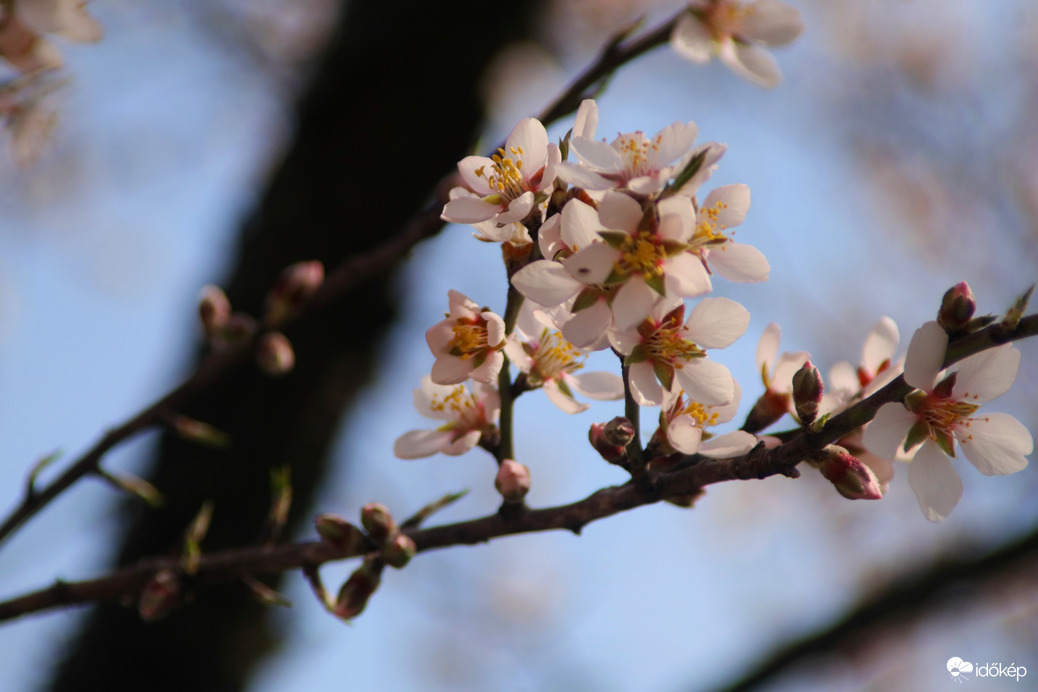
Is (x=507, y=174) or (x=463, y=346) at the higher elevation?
(x=507, y=174)

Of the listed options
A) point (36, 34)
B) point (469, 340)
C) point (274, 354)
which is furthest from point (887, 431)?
point (36, 34)

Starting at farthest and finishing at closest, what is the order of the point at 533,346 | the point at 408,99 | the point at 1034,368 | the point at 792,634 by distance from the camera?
the point at 1034,368, the point at 408,99, the point at 792,634, the point at 533,346

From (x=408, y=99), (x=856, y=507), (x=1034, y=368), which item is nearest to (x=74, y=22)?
(x=408, y=99)

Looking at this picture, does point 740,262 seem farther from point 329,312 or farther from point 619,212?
point 329,312

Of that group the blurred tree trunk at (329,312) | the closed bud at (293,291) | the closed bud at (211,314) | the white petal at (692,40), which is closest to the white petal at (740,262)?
the white petal at (692,40)

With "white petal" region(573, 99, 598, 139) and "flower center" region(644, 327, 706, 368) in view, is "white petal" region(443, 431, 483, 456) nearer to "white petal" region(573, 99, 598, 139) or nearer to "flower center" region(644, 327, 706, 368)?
"flower center" region(644, 327, 706, 368)

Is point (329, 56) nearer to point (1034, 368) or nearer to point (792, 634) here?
point (792, 634)

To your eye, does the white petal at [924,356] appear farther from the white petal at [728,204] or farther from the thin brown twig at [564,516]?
the white petal at [728,204]
